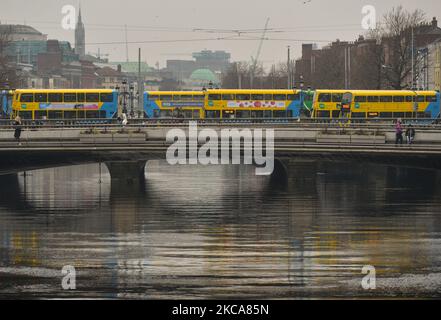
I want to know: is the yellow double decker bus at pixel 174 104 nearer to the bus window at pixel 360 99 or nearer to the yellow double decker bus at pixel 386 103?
the yellow double decker bus at pixel 386 103

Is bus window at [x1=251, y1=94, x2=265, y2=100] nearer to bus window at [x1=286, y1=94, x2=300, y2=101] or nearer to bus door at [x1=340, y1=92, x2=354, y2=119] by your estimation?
bus window at [x1=286, y1=94, x2=300, y2=101]

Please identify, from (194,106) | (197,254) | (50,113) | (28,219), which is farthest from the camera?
(194,106)

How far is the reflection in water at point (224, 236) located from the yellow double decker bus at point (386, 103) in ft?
65.1

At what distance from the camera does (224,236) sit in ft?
161

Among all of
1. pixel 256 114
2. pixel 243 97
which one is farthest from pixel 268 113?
pixel 243 97

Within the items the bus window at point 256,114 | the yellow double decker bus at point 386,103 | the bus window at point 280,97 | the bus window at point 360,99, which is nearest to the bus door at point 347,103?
the yellow double decker bus at point 386,103

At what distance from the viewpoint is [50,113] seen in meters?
101

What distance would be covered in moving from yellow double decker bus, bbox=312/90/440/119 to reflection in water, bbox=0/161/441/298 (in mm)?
19841

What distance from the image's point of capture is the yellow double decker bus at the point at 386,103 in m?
102

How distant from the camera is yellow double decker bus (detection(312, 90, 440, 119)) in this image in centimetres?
10200

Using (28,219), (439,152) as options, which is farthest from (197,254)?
(439,152)

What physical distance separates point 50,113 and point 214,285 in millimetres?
66386

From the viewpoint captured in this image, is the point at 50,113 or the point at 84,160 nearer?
the point at 84,160
